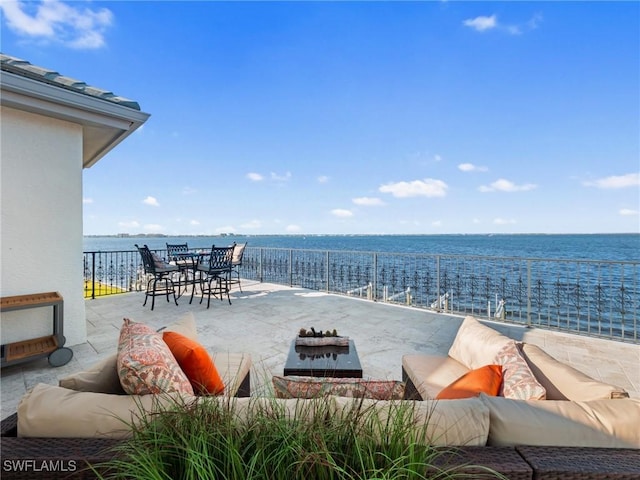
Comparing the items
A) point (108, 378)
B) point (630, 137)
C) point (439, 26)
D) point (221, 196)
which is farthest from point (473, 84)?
point (221, 196)

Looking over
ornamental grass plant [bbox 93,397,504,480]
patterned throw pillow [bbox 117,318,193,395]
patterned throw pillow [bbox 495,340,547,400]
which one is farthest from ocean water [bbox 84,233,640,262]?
ornamental grass plant [bbox 93,397,504,480]

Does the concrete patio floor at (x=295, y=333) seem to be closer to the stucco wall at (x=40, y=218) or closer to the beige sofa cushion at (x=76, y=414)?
the stucco wall at (x=40, y=218)

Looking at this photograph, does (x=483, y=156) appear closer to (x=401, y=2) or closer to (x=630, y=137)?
(x=630, y=137)

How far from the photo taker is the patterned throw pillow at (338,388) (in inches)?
46.9

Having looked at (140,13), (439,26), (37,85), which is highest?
(439,26)

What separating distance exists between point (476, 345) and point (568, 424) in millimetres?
1103

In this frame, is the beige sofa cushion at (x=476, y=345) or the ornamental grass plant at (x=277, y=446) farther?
the beige sofa cushion at (x=476, y=345)

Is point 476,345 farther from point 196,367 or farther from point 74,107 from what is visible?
point 74,107

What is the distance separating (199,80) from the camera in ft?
26.2

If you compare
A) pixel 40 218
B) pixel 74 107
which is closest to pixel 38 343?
pixel 40 218

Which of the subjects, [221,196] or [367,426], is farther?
[221,196]

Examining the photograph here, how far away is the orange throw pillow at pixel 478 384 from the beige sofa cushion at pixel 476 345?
0.35 metres

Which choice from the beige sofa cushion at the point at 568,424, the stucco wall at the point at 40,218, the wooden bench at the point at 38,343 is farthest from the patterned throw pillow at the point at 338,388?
the stucco wall at the point at 40,218

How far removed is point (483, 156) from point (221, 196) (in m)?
17.3
